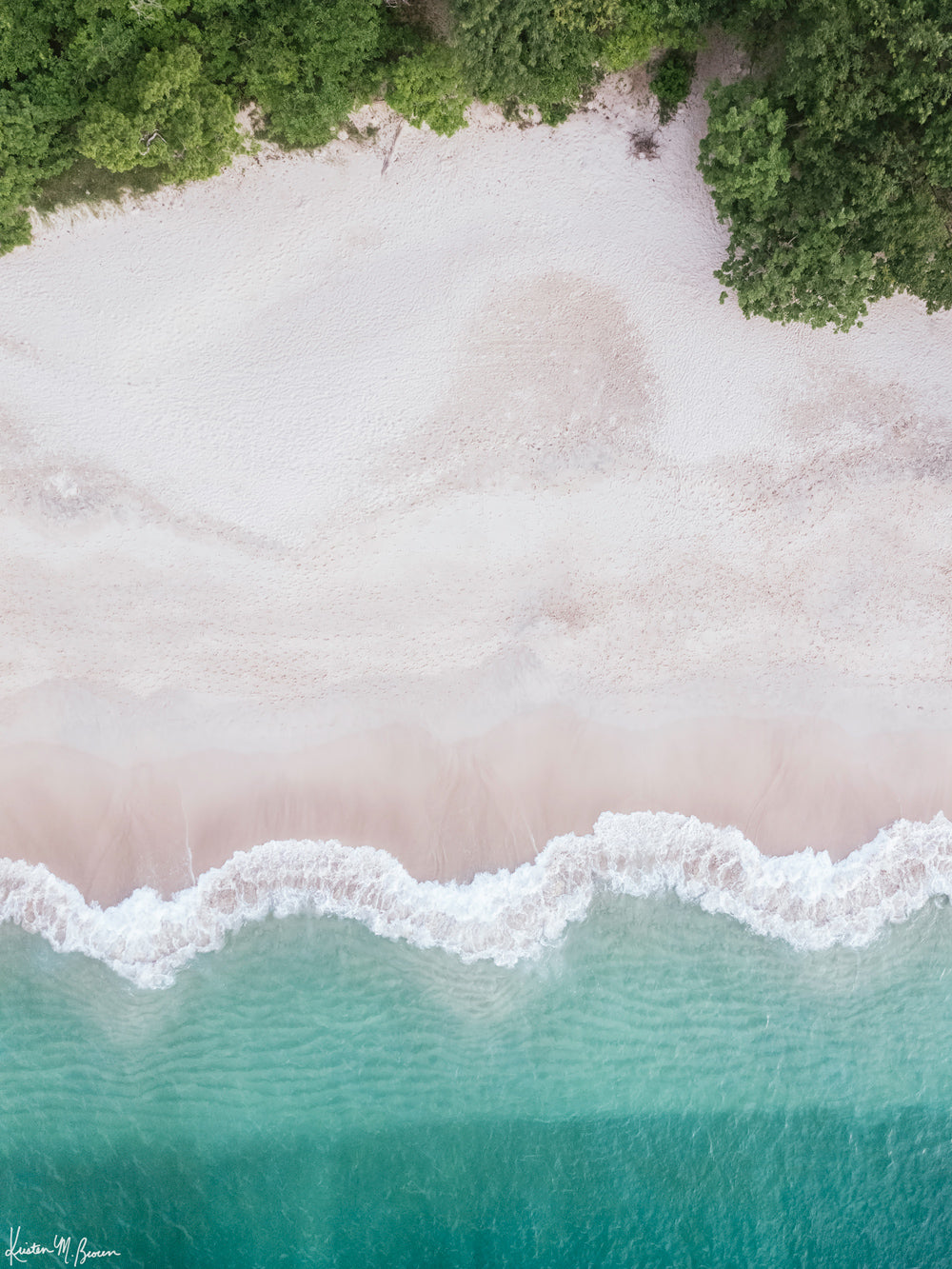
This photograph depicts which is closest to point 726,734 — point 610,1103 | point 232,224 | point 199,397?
point 610,1103

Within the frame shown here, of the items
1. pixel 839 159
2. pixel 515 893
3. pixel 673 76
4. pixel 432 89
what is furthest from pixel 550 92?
pixel 515 893

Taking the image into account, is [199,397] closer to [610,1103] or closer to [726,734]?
[726,734]

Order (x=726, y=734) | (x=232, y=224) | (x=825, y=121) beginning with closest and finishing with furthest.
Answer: (x=825, y=121) < (x=232, y=224) < (x=726, y=734)

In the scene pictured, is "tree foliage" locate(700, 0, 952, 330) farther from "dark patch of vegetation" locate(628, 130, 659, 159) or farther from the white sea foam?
the white sea foam

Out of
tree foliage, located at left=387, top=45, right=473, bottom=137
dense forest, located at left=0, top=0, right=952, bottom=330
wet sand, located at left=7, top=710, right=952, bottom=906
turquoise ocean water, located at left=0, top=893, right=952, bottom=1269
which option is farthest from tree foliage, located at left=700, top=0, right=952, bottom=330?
turquoise ocean water, located at left=0, top=893, right=952, bottom=1269

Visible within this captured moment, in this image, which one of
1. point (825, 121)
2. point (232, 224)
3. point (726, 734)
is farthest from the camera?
point (726, 734)
